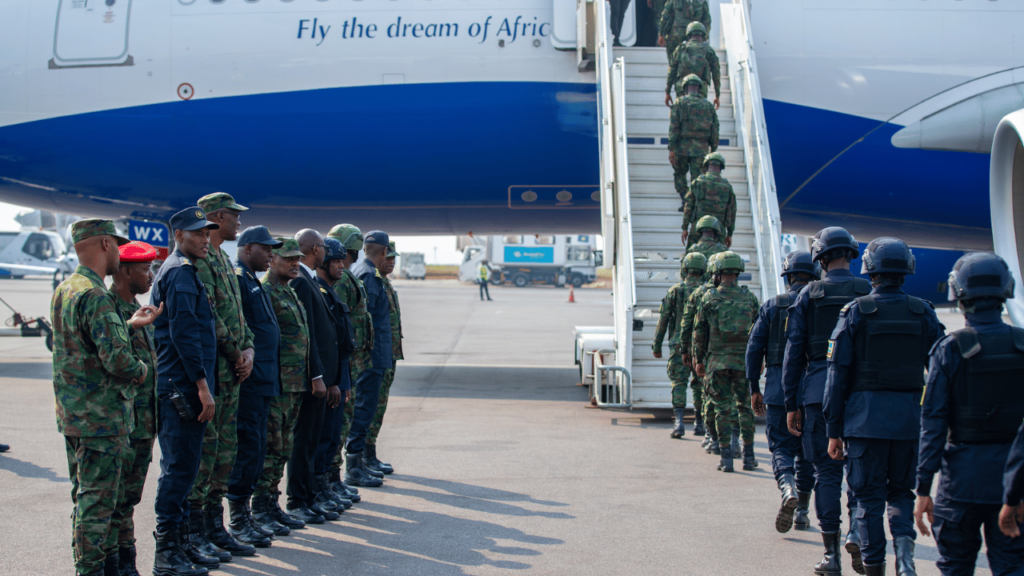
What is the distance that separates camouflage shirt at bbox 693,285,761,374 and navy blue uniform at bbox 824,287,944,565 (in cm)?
265

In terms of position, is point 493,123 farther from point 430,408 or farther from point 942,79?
point 942,79

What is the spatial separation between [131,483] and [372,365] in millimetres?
2739

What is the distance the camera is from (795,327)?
15.9 feet

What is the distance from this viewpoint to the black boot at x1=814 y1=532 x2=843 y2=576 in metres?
4.57

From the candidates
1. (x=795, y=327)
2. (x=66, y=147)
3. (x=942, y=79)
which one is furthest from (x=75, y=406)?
(x=942, y=79)

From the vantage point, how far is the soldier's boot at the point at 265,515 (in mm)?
5320

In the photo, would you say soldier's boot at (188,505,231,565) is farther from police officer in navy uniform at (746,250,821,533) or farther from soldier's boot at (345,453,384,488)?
police officer in navy uniform at (746,250,821,533)

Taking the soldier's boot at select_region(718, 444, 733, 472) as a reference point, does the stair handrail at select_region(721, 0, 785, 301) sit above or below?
above

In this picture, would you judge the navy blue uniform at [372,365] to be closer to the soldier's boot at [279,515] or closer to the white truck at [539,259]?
the soldier's boot at [279,515]

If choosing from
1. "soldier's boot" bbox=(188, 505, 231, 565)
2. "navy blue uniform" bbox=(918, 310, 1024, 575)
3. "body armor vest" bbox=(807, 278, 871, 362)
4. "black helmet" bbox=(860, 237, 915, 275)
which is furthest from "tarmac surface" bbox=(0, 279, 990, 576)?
"black helmet" bbox=(860, 237, 915, 275)

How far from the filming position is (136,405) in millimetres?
4145

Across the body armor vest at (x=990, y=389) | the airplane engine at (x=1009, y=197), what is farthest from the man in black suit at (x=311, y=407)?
the airplane engine at (x=1009, y=197)

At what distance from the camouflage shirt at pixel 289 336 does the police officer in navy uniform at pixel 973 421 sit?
3549 millimetres

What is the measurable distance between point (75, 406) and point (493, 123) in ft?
25.6
